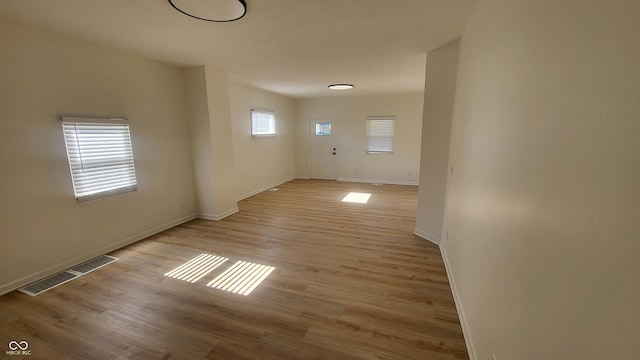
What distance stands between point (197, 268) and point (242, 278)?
2.06 ft

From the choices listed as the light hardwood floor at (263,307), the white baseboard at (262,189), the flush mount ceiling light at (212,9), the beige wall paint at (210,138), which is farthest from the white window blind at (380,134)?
the flush mount ceiling light at (212,9)

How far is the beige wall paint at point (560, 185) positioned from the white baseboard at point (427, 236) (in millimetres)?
1834

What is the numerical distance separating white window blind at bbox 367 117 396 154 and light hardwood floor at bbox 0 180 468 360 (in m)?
4.11

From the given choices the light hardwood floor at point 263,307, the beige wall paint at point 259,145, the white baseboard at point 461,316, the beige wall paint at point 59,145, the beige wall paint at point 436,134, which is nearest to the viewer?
the white baseboard at point 461,316

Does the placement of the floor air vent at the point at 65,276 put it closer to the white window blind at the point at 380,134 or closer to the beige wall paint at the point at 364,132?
the beige wall paint at the point at 364,132

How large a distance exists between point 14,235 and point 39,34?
6.88ft

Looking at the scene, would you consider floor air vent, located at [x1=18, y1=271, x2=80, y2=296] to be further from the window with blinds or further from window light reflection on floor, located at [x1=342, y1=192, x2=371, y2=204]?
window light reflection on floor, located at [x1=342, y1=192, x2=371, y2=204]

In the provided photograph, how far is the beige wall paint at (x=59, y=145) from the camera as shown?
7.88ft

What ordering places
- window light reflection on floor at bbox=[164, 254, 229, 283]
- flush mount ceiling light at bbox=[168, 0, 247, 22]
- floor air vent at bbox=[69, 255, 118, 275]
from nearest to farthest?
flush mount ceiling light at bbox=[168, 0, 247, 22]
window light reflection on floor at bbox=[164, 254, 229, 283]
floor air vent at bbox=[69, 255, 118, 275]

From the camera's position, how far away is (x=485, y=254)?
1.57 metres

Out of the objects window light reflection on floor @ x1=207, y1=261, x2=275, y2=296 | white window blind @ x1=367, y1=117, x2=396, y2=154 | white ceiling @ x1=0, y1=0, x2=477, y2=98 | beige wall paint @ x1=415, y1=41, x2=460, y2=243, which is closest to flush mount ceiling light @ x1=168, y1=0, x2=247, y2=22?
white ceiling @ x1=0, y1=0, x2=477, y2=98

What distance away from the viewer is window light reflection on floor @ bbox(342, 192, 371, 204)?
5583mm

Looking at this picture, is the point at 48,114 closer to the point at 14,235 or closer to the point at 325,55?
the point at 14,235

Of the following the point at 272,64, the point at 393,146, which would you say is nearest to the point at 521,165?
the point at 272,64
